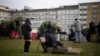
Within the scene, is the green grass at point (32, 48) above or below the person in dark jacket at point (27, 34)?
below

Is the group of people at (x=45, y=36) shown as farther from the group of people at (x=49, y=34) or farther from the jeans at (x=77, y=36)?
the jeans at (x=77, y=36)

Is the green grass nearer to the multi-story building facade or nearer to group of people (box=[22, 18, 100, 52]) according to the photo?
group of people (box=[22, 18, 100, 52])

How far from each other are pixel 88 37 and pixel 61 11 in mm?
518

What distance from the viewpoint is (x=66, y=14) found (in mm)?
2418

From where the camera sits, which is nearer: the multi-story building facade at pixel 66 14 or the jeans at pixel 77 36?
the multi-story building facade at pixel 66 14

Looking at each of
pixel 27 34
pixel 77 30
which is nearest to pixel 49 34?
pixel 27 34

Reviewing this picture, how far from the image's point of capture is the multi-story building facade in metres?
2.40

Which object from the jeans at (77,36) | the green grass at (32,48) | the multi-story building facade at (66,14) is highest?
the multi-story building facade at (66,14)

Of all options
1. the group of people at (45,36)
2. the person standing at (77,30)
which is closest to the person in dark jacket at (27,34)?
the group of people at (45,36)

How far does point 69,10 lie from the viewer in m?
2.42

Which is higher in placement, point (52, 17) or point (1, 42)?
point (52, 17)

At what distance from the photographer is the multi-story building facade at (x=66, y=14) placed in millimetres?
2400

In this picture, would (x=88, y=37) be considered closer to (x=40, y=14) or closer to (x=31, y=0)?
(x=40, y=14)

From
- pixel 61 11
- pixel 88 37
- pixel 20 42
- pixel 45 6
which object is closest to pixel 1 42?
pixel 20 42
